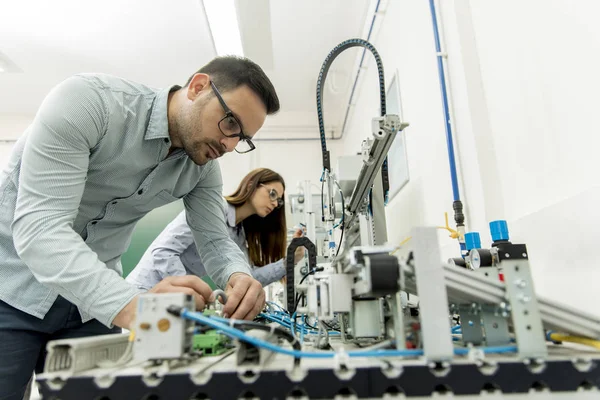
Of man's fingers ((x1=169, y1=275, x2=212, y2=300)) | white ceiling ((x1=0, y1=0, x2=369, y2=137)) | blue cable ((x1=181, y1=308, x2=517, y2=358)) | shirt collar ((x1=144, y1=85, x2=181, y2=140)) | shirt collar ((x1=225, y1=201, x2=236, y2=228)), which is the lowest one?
blue cable ((x1=181, y1=308, x2=517, y2=358))

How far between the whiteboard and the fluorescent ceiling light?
1177mm

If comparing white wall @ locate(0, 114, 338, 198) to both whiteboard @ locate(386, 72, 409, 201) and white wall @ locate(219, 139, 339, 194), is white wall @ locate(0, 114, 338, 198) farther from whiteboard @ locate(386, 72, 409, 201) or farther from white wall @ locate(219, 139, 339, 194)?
whiteboard @ locate(386, 72, 409, 201)

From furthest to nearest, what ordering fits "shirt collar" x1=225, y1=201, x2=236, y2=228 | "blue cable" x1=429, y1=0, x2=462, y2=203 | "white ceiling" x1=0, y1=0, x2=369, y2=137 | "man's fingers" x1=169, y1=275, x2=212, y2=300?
"white ceiling" x1=0, y1=0, x2=369, y2=137 → "shirt collar" x1=225, y1=201, x2=236, y2=228 → "blue cable" x1=429, y1=0, x2=462, y2=203 → "man's fingers" x1=169, y1=275, x2=212, y2=300

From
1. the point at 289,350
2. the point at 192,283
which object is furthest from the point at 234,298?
the point at 289,350

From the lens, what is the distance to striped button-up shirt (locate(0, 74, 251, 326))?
2.13 feet

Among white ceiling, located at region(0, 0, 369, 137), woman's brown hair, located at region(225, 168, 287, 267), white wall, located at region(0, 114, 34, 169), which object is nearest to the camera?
woman's brown hair, located at region(225, 168, 287, 267)

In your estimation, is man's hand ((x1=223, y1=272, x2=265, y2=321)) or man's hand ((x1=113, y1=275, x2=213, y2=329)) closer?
man's hand ((x1=113, y1=275, x2=213, y2=329))

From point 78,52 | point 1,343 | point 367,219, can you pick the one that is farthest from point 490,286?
point 78,52

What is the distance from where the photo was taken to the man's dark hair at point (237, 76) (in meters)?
0.99

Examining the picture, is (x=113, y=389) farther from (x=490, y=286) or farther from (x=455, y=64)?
(x=455, y=64)

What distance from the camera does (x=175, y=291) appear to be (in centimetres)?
63

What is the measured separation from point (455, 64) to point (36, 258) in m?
1.33

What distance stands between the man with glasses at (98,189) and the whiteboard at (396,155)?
3.37 feet

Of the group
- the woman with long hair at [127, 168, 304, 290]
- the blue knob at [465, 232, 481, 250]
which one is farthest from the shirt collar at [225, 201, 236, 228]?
the blue knob at [465, 232, 481, 250]
